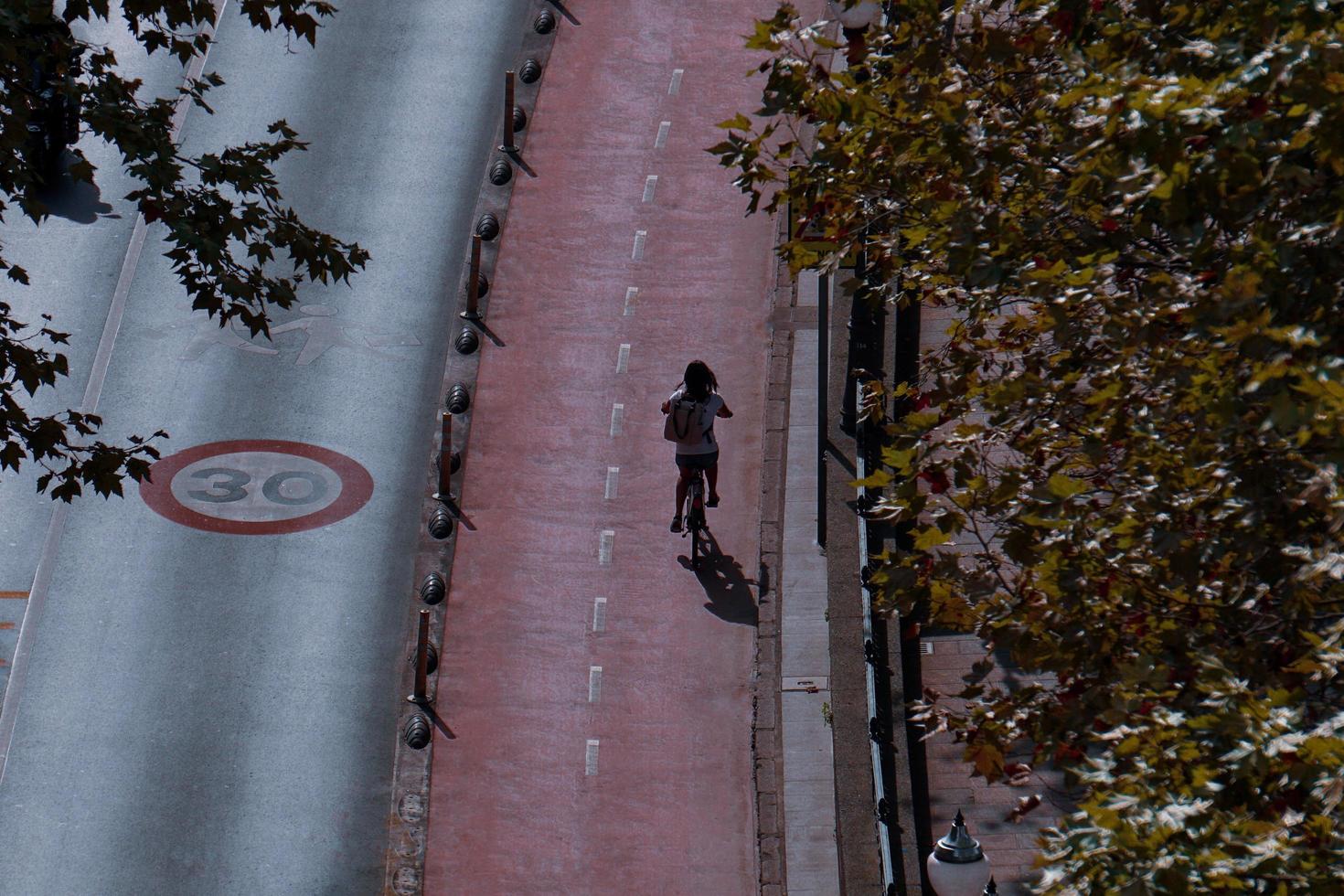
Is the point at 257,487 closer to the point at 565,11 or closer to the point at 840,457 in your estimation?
the point at 840,457

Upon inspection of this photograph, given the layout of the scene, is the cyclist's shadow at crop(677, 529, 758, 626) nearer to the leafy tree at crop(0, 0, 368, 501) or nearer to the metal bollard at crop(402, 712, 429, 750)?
the metal bollard at crop(402, 712, 429, 750)

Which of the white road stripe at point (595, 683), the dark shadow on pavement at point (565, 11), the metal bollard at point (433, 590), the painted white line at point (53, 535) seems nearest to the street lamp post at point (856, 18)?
the painted white line at point (53, 535)

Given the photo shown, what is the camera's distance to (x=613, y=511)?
68.6ft

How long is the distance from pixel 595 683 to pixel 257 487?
4.82m

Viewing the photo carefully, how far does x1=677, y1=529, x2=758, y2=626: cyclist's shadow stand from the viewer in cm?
1939

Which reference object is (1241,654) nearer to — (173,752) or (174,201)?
(174,201)

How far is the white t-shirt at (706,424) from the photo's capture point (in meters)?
18.8

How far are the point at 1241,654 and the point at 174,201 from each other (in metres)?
6.77

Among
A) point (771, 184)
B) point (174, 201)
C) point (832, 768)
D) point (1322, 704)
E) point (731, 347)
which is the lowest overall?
point (1322, 704)

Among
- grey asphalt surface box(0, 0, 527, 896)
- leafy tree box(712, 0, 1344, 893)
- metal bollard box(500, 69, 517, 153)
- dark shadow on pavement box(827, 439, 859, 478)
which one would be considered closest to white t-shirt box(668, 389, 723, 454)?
dark shadow on pavement box(827, 439, 859, 478)

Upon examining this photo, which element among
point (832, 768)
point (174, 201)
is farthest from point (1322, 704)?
point (832, 768)

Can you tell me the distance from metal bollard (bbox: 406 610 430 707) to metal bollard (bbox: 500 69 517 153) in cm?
982

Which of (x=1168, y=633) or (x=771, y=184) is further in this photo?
(x=771, y=184)

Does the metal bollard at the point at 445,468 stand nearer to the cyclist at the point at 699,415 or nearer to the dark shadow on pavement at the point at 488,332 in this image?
the dark shadow on pavement at the point at 488,332
